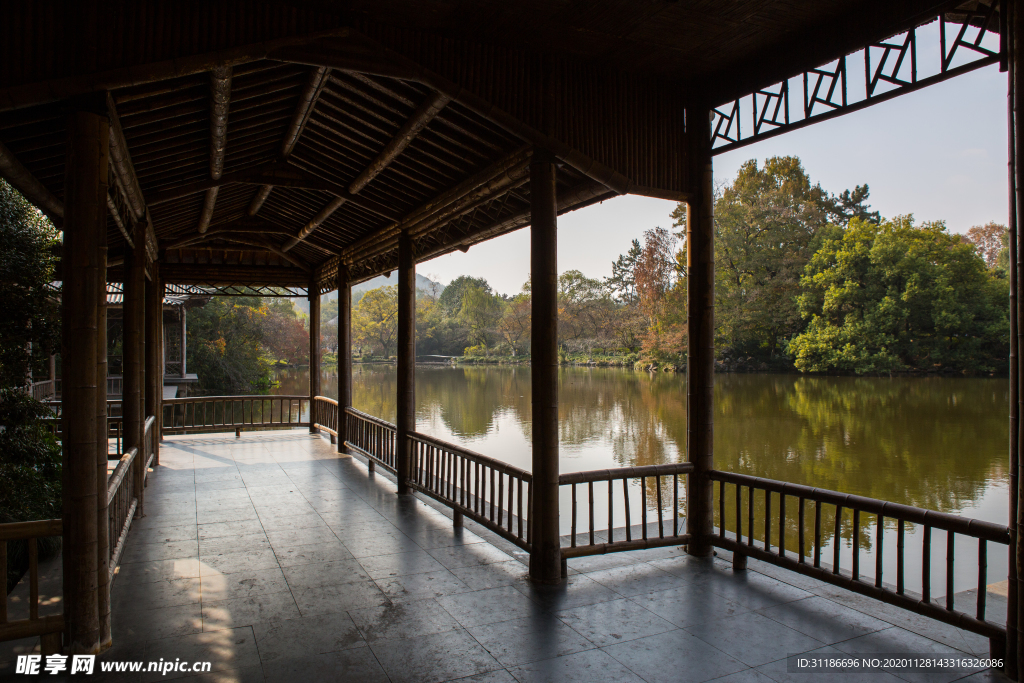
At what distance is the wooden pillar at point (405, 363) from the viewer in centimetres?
685

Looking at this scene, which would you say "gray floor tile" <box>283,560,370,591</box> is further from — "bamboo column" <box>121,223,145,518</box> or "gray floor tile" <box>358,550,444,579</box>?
"bamboo column" <box>121,223,145,518</box>

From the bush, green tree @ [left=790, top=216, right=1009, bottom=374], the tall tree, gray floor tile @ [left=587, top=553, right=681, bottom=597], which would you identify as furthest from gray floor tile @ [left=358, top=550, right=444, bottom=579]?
the tall tree

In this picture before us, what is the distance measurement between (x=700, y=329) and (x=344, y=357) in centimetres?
618

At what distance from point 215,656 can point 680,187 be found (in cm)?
433

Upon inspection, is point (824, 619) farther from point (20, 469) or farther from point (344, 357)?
point (344, 357)

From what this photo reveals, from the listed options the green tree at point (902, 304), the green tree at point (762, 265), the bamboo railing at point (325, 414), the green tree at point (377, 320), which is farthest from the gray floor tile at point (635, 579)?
the green tree at point (377, 320)

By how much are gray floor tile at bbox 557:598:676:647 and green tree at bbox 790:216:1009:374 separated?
75.8 feet

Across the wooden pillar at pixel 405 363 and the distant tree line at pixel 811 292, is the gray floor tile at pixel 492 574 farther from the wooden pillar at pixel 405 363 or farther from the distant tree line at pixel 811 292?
the distant tree line at pixel 811 292

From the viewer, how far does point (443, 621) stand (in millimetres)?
3596

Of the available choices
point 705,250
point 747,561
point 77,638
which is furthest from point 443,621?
point 705,250

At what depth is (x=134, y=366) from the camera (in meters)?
5.74

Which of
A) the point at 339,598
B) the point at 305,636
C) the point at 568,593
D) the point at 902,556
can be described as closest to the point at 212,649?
the point at 305,636

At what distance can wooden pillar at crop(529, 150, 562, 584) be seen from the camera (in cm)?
422

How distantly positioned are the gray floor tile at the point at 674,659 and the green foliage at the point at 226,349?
22.8 m
